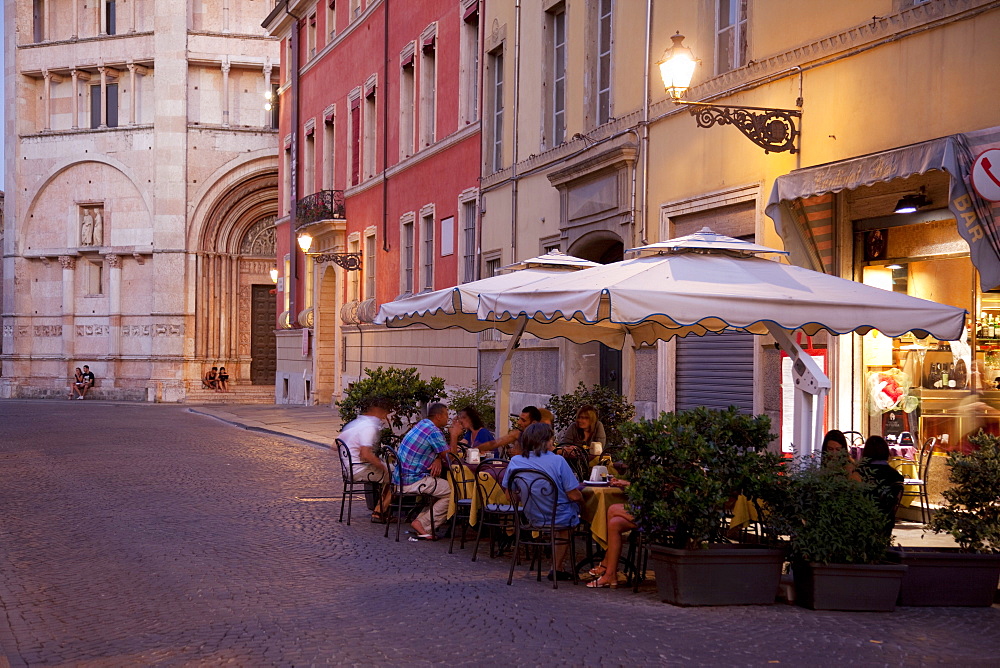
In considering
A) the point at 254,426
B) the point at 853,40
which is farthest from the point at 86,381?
the point at 853,40

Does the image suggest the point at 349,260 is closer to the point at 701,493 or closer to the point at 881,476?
the point at 881,476

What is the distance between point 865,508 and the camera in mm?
7828

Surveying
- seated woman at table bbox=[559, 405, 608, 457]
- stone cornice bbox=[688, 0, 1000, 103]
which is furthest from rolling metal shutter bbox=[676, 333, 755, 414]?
stone cornice bbox=[688, 0, 1000, 103]

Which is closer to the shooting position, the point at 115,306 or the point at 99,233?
the point at 115,306

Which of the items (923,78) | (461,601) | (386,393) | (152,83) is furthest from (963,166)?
(152,83)

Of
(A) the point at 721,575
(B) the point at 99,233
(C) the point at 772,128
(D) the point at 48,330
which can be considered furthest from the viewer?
(D) the point at 48,330

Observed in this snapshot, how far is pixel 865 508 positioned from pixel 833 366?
5390 millimetres

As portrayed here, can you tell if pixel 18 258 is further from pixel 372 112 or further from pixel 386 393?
pixel 386 393

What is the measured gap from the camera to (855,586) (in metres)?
7.81

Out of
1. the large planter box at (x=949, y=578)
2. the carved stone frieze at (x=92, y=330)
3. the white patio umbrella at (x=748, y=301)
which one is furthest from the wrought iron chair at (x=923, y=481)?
the carved stone frieze at (x=92, y=330)

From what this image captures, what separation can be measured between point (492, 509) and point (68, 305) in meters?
44.8

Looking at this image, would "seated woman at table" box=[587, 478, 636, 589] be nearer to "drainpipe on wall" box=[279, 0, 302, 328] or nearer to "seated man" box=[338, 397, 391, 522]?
"seated man" box=[338, 397, 391, 522]

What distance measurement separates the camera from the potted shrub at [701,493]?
7844 millimetres

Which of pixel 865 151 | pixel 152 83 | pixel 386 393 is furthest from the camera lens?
pixel 152 83
